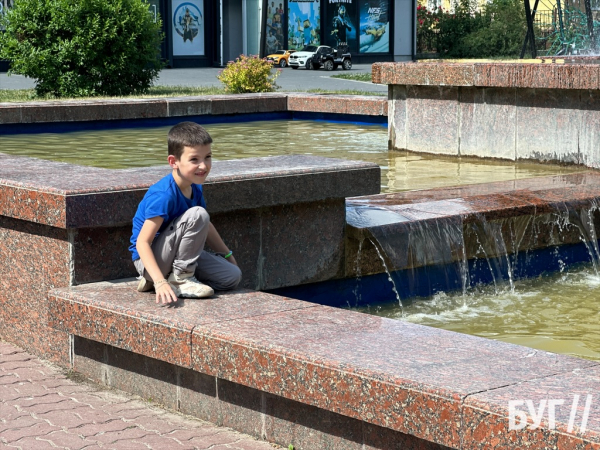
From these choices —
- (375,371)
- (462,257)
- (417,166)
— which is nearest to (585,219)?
(462,257)

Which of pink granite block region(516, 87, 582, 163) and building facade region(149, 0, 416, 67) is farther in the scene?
building facade region(149, 0, 416, 67)

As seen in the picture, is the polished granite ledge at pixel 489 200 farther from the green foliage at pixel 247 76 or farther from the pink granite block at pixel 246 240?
the green foliage at pixel 247 76

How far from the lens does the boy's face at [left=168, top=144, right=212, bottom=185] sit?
15.1ft

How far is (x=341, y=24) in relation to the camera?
44188mm

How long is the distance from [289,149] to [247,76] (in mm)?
7065

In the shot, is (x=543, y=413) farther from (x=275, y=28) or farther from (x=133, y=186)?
(x=275, y=28)

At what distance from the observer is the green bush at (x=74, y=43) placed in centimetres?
1912

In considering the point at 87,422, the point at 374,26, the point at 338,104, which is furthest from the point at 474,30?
the point at 87,422

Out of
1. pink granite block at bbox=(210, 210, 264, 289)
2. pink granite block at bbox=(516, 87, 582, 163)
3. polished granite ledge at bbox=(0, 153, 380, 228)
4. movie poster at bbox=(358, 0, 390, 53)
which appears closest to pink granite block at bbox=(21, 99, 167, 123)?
pink granite block at bbox=(516, 87, 582, 163)

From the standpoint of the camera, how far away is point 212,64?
40.5 meters

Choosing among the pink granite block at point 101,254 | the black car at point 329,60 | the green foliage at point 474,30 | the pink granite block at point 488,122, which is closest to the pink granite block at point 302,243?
the pink granite block at point 101,254

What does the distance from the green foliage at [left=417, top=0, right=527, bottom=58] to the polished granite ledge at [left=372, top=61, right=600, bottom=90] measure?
3534cm

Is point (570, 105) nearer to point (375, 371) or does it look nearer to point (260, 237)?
point (260, 237)

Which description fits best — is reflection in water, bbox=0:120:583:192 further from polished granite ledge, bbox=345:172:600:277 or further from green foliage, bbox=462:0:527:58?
green foliage, bbox=462:0:527:58
